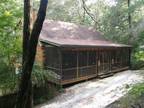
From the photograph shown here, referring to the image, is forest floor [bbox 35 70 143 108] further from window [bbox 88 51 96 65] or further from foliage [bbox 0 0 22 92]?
window [bbox 88 51 96 65]

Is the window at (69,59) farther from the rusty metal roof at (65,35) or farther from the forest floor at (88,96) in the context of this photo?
the forest floor at (88,96)

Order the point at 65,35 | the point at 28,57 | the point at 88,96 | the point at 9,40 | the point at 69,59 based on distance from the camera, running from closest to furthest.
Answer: the point at 28,57
the point at 9,40
the point at 88,96
the point at 69,59
the point at 65,35

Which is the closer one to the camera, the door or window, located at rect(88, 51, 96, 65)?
window, located at rect(88, 51, 96, 65)

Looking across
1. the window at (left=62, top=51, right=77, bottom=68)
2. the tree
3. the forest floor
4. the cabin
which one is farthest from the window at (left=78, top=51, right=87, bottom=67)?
the tree

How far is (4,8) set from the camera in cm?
1023

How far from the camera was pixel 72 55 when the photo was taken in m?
17.6

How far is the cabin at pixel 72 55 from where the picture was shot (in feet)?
53.9

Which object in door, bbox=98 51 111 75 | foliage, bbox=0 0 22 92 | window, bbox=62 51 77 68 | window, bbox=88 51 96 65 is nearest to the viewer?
foliage, bbox=0 0 22 92

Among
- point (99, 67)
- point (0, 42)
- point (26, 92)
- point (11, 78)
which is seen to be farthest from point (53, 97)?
point (26, 92)

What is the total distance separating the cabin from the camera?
16438 millimetres

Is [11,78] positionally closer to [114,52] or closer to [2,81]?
[2,81]

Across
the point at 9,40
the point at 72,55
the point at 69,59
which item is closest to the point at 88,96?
the point at 69,59

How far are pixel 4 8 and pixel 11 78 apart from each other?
11.3ft

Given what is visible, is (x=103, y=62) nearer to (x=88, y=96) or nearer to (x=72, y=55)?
(x=72, y=55)
